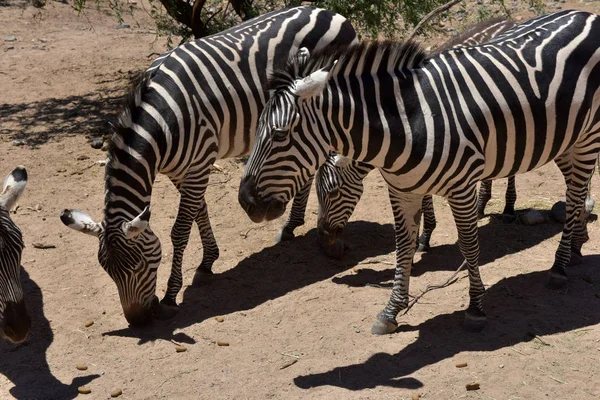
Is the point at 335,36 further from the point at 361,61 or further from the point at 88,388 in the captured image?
the point at 88,388

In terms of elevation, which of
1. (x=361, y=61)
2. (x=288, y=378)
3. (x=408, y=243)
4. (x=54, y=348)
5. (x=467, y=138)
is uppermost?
(x=361, y=61)

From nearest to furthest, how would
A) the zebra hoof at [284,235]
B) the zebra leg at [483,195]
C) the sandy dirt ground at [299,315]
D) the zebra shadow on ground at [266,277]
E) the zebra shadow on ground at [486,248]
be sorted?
1. the sandy dirt ground at [299,315]
2. the zebra shadow on ground at [266,277]
3. the zebra shadow on ground at [486,248]
4. the zebra hoof at [284,235]
5. the zebra leg at [483,195]

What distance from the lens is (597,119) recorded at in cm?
578

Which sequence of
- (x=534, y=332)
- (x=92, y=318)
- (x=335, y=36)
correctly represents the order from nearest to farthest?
(x=534, y=332) → (x=92, y=318) → (x=335, y=36)

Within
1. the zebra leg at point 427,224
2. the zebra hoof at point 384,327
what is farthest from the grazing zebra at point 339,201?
the zebra hoof at point 384,327

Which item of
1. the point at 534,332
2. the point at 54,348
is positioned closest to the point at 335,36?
the point at 534,332

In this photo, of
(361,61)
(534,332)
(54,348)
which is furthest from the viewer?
(54,348)

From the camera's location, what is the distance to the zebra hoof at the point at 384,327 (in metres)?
5.67

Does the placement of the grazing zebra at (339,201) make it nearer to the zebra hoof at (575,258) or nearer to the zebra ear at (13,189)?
the zebra hoof at (575,258)

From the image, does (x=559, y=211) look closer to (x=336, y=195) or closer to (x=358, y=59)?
(x=336, y=195)

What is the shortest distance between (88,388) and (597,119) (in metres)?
4.42

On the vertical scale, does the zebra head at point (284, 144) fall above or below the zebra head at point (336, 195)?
above

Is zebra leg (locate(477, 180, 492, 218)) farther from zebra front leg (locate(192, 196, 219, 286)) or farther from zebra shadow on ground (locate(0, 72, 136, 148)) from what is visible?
zebra shadow on ground (locate(0, 72, 136, 148))

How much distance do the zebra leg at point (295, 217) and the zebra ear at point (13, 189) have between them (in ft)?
9.22
